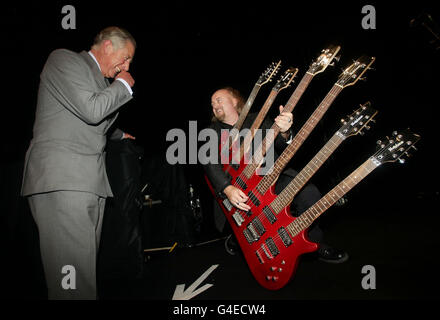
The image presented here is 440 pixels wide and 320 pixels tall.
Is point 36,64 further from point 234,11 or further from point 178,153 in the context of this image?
point 234,11

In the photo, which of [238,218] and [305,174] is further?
[238,218]

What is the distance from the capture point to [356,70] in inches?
57.4

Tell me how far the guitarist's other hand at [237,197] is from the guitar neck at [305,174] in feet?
0.88

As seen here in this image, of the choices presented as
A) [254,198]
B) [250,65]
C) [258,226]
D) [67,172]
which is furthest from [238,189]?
[250,65]

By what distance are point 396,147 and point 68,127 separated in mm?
1815

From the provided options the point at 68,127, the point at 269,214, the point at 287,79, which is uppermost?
the point at 287,79

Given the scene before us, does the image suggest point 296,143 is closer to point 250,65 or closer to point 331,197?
point 331,197

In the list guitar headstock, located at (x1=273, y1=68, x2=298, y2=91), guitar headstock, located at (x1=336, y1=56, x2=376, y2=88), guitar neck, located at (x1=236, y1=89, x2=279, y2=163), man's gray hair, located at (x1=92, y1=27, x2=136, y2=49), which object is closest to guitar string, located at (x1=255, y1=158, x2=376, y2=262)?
guitar headstock, located at (x1=336, y1=56, x2=376, y2=88)

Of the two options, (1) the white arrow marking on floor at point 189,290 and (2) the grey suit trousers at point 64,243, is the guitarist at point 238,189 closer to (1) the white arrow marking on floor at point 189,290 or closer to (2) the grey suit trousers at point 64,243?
(1) the white arrow marking on floor at point 189,290

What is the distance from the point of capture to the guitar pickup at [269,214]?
5.86 ft

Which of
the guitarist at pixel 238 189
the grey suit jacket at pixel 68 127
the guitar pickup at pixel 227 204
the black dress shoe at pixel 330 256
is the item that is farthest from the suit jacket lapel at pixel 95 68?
the black dress shoe at pixel 330 256

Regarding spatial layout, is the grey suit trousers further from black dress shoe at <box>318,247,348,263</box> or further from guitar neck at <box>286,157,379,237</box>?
black dress shoe at <box>318,247,348,263</box>

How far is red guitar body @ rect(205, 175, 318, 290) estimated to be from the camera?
163 cm

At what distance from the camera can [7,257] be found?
1.98 meters
